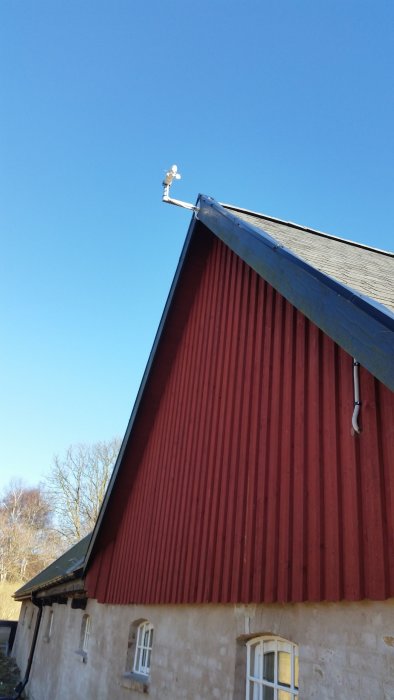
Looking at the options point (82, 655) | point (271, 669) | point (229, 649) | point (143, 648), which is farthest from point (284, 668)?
point (82, 655)

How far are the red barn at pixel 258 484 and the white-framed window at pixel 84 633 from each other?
64.4 inches

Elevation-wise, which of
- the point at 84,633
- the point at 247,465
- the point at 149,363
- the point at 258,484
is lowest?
the point at 84,633

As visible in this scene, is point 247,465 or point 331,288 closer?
point 331,288

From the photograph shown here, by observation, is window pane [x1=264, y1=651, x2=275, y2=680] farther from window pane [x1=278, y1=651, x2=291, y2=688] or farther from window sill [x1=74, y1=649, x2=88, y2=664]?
window sill [x1=74, y1=649, x2=88, y2=664]

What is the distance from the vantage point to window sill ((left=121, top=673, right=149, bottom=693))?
18.7 feet

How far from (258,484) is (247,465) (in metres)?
0.30

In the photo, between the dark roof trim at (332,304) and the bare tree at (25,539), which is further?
the bare tree at (25,539)

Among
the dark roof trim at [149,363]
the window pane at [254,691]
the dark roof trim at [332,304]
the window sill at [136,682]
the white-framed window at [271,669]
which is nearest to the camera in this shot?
the dark roof trim at [332,304]

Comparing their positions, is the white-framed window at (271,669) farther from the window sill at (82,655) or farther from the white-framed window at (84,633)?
the white-framed window at (84,633)

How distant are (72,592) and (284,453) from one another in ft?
26.8

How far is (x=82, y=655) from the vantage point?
8.72 m

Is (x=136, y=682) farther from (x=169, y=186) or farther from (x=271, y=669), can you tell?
(x=169, y=186)

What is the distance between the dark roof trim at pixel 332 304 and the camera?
97.3 inches

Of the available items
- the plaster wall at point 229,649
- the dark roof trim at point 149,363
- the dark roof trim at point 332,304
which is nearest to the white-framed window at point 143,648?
the plaster wall at point 229,649
